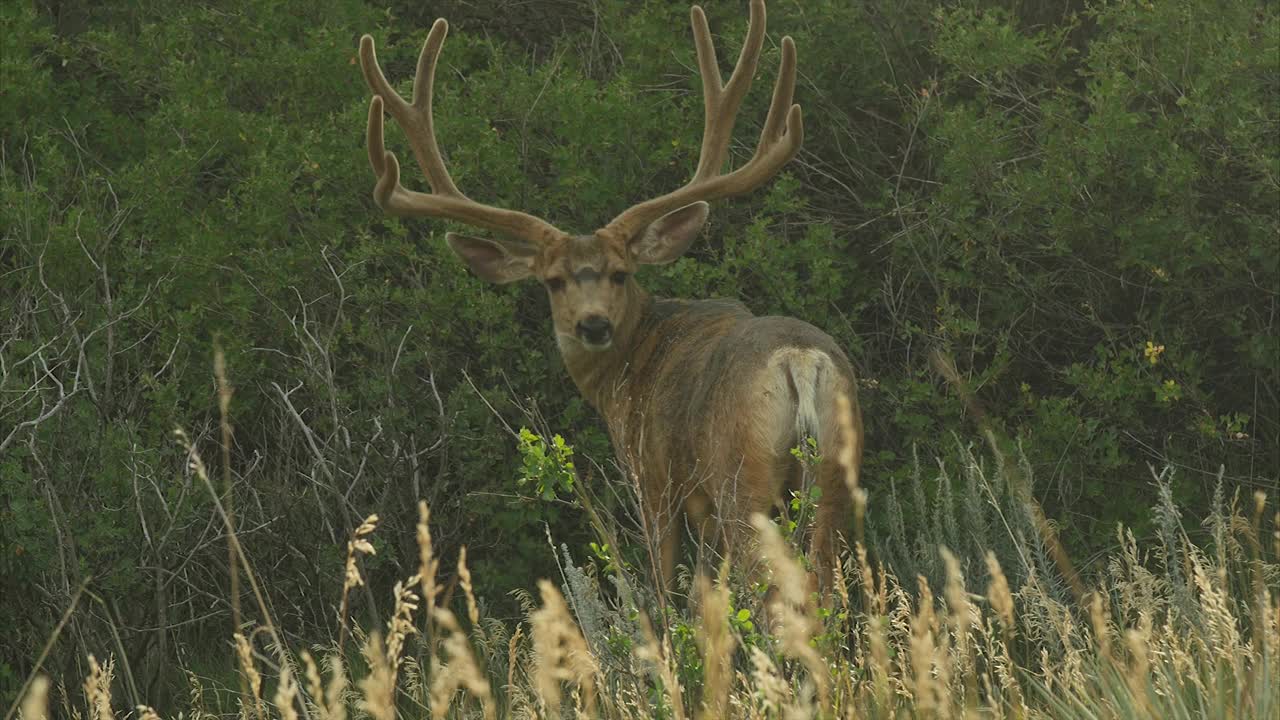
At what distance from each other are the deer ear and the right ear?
1.50 ft

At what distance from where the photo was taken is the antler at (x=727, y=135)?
698cm

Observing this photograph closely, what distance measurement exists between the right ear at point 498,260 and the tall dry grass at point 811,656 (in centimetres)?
168

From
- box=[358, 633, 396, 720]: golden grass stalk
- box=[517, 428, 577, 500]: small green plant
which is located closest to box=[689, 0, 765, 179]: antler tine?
box=[517, 428, 577, 500]: small green plant

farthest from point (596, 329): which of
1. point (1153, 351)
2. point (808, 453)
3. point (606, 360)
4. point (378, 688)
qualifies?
point (378, 688)

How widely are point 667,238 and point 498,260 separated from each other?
73 centimetres

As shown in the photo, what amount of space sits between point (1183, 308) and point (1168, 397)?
2.30 feet

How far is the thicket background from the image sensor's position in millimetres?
6352

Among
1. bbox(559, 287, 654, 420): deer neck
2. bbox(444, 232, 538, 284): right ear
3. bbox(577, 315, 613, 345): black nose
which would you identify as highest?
bbox(444, 232, 538, 284): right ear

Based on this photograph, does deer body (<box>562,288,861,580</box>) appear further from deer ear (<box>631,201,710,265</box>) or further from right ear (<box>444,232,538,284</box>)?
right ear (<box>444,232,538,284</box>)

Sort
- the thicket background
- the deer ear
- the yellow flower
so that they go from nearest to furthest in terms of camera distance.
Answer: the thicket background < the yellow flower < the deer ear

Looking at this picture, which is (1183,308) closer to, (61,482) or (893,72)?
(893,72)

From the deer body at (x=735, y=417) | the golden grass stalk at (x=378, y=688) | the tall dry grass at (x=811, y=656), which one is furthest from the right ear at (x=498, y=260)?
the golden grass stalk at (x=378, y=688)

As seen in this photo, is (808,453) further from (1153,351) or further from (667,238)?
(1153,351)

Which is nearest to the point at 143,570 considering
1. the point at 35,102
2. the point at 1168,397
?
the point at 35,102
